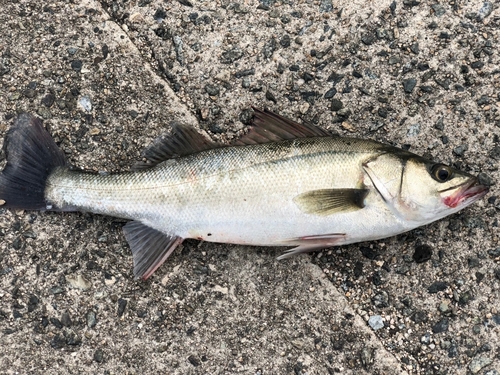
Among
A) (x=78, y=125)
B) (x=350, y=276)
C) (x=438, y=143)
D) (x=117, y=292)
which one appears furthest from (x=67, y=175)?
(x=438, y=143)

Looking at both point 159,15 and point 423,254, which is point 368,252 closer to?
point 423,254

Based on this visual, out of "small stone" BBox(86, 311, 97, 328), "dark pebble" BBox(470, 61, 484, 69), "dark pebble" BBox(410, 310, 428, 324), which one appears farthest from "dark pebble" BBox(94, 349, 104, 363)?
"dark pebble" BBox(470, 61, 484, 69)

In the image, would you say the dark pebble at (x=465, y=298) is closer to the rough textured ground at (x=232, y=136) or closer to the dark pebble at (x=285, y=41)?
the rough textured ground at (x=232, y=136)

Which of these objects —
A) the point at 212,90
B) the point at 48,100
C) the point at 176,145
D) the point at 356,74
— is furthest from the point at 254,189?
the point at 48,100

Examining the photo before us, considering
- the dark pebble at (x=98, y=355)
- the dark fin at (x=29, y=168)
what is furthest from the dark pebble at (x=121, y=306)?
the dark fin at (x=29, y=168)

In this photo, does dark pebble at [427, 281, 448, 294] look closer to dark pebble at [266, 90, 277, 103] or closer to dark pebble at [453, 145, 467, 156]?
dark pebble at [453, 145, 467, 156]
